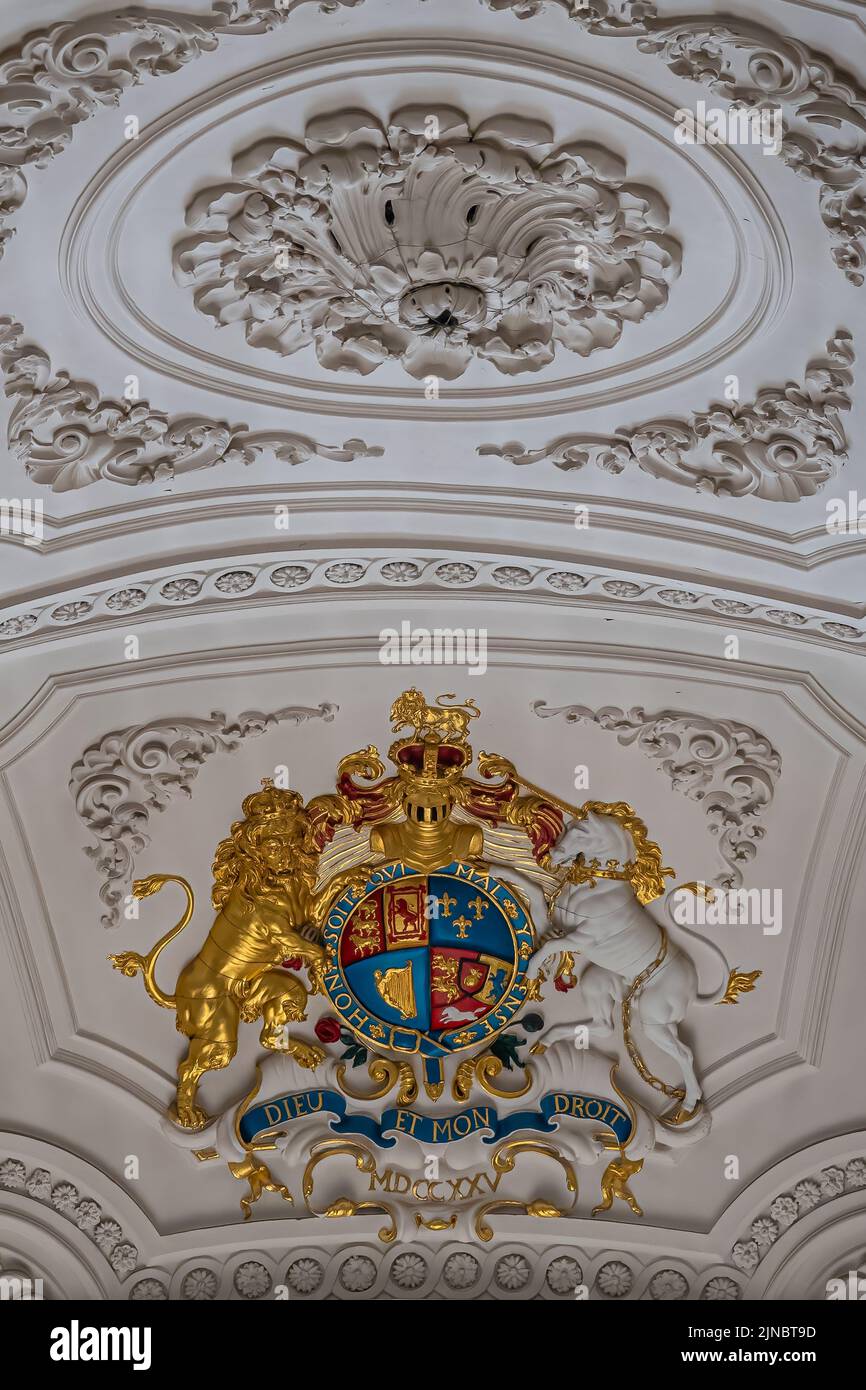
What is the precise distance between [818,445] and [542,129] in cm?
168

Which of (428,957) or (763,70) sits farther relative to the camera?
(428,957)

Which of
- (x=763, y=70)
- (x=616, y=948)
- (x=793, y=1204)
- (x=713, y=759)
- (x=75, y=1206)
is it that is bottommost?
(x=793, y=1204)

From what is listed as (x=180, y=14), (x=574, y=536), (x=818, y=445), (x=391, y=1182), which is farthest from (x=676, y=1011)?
(x=180, y=14)

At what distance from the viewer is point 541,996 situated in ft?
24.9

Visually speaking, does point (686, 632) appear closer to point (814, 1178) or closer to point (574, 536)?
point (574, 536)

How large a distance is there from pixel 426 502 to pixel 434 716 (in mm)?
1453

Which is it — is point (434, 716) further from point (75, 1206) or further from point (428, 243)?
point (75, 1206)

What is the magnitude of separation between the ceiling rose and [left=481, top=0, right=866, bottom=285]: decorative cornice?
42cm

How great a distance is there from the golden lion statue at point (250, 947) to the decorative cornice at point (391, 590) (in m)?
1.23

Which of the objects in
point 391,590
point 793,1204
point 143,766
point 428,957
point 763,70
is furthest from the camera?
point 793,1204

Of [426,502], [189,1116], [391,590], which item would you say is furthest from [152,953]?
[426,502]

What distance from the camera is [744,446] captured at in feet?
18.3

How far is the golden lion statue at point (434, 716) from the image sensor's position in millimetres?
7129

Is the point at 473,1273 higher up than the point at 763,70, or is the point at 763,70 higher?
the point at 763,70
